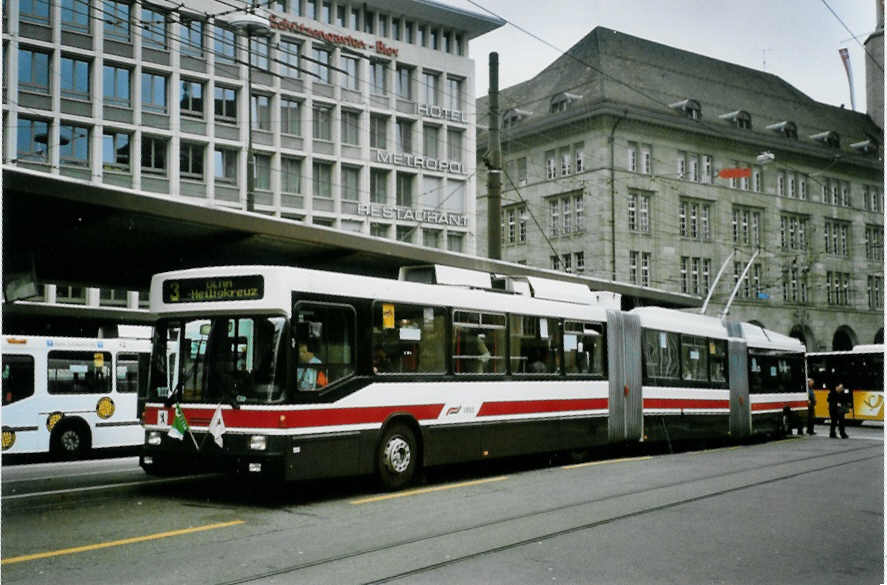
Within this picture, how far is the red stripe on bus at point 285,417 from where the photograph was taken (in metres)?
11.2

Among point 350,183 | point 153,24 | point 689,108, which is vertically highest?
point 689,108

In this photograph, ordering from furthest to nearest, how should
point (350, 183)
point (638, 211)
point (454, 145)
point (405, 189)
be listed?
point (638, 211) < point (454, 145) < point (405, 189) < point (350, 183)

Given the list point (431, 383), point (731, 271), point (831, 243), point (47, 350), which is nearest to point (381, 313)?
point (431, 383)

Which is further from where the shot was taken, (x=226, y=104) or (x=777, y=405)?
(x=226, y=104)

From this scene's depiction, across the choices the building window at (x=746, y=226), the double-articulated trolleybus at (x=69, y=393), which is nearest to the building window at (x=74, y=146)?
the double-articulated trolleybus at (x=69, y=393)

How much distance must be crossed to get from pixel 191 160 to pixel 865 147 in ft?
177

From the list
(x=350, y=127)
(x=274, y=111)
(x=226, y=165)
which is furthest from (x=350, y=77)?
(x=226, y=165)

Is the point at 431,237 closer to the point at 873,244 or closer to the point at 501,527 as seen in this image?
the point at 873,244

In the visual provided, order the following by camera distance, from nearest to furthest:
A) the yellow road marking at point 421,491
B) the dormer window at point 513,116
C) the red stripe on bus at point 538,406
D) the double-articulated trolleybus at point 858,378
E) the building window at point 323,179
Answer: the yellow road marking at point 421,491 → the red stripe on bus at point 538,406 → the double-articulated trolleybus at point 858,378 → the building window at point 323,179 → the dormer window at point 513,116

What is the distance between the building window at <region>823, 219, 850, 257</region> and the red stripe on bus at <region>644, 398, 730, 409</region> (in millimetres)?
54019

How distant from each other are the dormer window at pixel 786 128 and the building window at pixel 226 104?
132 feet

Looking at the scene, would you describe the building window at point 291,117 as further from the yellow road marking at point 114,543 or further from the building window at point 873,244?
the building window at point 873,244

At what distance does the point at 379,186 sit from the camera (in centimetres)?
5547

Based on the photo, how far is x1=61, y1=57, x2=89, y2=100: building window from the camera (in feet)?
129
